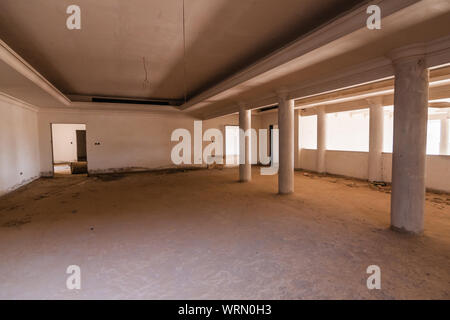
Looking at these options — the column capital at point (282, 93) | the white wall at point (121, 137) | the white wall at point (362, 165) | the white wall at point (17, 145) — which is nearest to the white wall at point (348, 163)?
the white wall at point (362, 165)

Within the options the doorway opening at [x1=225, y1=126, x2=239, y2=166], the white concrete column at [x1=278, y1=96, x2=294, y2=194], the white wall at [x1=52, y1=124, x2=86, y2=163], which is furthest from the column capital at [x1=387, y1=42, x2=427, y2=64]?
the white wall at [x1=52, y1=124, x2=86, y2=163]

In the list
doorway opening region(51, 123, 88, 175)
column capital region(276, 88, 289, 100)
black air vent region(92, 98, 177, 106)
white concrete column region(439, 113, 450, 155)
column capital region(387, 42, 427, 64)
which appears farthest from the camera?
doorway opening region(51, 123, 88, 175)

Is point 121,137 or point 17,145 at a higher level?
point 121,137

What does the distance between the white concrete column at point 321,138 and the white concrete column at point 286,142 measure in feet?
13.1

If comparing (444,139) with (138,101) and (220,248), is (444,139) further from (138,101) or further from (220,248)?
(138,101)

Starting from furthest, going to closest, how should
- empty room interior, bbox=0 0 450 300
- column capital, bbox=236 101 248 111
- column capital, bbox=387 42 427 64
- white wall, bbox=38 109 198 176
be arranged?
1. white wall, bbox=38 109 198 176
2. column capital, bbox=236 101 248 111
3. column capital, bbox=387 42 427 64
4. empty room interior, bbox=0 0 450 300

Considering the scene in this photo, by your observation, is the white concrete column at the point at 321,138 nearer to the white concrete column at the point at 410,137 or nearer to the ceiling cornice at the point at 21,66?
the white concrete column at the point at 410,137

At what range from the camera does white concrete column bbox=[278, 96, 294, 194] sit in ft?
19.2

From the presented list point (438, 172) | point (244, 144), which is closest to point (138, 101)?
point (244, 144)

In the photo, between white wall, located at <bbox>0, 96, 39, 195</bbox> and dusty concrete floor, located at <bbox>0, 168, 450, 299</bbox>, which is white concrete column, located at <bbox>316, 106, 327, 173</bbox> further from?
white wall, located at <bbox>0, 96, 39, 195</bbox>

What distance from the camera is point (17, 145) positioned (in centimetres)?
699

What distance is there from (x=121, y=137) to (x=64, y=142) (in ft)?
19.7

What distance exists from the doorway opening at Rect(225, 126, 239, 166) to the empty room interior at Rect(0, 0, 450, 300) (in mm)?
4687
